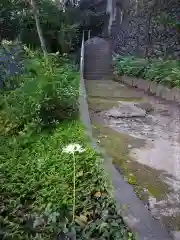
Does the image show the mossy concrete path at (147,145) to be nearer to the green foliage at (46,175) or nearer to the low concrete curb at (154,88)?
the low concrete curb at (154,88)

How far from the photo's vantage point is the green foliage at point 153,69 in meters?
8.62

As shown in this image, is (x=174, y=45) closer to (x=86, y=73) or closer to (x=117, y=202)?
(x=86, y=73)

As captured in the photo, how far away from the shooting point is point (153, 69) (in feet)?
32.4

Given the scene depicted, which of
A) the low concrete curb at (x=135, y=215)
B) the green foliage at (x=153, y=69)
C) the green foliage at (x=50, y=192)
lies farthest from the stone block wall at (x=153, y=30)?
the low concrete curb at (x=135, y=215)

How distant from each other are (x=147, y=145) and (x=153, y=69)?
581 centimetres

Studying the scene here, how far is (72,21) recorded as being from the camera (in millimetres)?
18703

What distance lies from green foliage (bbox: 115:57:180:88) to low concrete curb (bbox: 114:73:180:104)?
0.54 ft

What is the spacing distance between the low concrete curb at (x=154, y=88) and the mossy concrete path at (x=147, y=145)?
30 cm

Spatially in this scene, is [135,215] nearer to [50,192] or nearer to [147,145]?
[50,192]

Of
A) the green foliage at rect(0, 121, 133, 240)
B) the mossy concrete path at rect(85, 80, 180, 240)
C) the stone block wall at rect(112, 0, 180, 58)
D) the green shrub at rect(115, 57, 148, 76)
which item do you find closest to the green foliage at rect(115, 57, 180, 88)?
the green shrub at rect(115, 57, 148, 76)

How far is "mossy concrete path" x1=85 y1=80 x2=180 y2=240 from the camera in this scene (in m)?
3.06

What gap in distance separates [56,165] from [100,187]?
2.16ft

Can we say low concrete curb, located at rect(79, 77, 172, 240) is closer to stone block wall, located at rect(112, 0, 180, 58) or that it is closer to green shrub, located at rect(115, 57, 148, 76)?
green shrub, located at rect(115, 57, 148, 76)

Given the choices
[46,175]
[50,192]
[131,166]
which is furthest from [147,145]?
[50,192]
